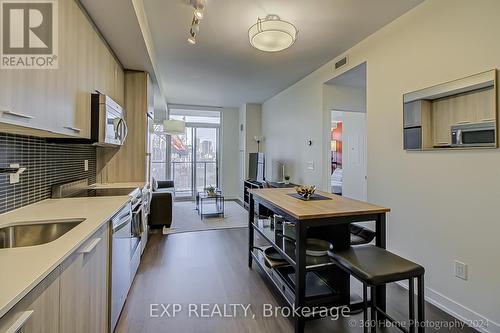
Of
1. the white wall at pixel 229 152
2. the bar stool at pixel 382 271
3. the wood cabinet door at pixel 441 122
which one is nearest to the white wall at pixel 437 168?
the wood cabinet door at pixel 441 122

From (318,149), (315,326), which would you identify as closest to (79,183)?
(315,326)

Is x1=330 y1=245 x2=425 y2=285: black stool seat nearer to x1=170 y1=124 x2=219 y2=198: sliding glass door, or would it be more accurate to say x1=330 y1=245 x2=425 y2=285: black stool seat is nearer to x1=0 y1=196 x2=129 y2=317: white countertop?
x1=0 y1=196 x2=129 y2=317: white countertop

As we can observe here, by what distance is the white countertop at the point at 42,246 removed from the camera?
2.51 ft

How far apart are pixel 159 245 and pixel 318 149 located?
2850mm

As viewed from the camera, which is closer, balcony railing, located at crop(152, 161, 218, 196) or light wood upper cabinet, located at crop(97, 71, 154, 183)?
light wood upper cabinet, located at crop(97, 71, 154, 183)

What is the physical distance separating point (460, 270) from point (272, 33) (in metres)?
2.56

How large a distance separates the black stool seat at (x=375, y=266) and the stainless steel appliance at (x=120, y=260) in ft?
4.99

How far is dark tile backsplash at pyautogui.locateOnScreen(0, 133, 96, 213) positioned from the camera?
5.22ft

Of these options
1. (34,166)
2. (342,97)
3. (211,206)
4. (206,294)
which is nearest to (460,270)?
(206,294)

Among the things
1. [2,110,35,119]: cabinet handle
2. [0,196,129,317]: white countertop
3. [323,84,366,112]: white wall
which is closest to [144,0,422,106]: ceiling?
[323,84,366,112]: white wall

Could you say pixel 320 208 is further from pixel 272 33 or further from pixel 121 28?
pixel 121 28

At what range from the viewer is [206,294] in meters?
2.33

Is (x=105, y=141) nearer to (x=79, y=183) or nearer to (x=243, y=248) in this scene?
(x=79, y=183)

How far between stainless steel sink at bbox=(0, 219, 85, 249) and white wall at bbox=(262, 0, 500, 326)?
2.84 m
